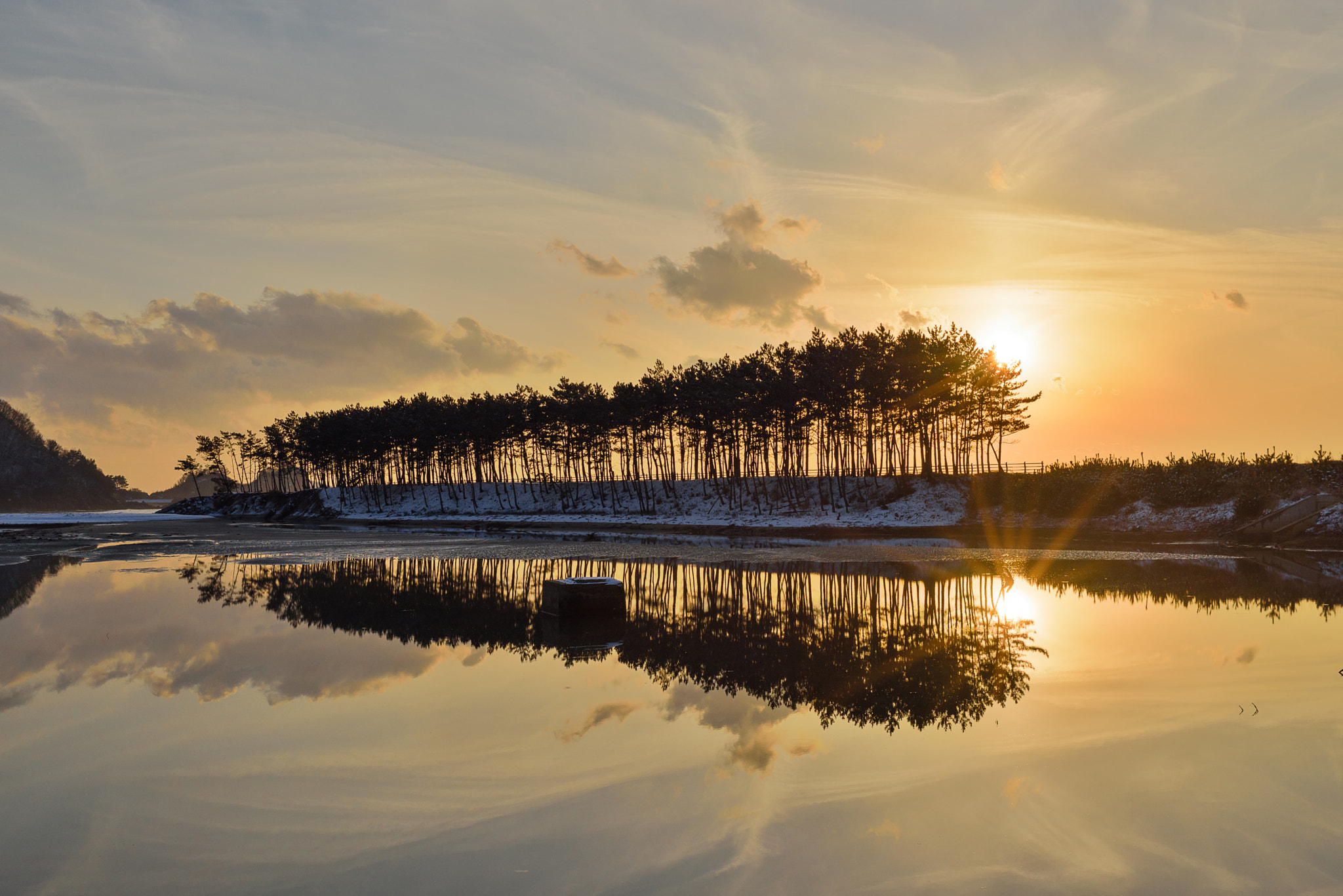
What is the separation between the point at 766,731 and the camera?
1116 cm

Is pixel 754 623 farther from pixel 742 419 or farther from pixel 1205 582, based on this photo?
pixel 742 419

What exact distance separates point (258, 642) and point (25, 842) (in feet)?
35.8

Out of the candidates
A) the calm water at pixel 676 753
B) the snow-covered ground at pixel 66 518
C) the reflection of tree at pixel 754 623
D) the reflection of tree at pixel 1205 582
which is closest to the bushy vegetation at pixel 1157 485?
the reflection of tree at pixel 1205 582

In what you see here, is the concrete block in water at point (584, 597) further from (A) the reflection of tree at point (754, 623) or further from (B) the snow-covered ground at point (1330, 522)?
(B) the snow-covered ground at point (1330, 522)

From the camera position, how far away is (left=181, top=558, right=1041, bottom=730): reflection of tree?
44.5 ft

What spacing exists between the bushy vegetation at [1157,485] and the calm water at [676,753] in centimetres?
3918

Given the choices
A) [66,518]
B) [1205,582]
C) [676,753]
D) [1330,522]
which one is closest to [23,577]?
[676,753]

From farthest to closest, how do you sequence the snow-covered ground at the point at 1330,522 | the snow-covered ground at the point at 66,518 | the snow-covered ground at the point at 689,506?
1. the snow-covered ground at the point at 66,518
2. the snow-covered ground at the point at 689,506
3. the snow-covered ground at the point at 1330,522

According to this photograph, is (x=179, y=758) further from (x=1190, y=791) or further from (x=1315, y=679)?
(x=1315, y=679)

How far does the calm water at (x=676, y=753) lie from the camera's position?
7094 mm

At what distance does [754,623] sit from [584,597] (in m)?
4.64

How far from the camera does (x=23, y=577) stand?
32250mm

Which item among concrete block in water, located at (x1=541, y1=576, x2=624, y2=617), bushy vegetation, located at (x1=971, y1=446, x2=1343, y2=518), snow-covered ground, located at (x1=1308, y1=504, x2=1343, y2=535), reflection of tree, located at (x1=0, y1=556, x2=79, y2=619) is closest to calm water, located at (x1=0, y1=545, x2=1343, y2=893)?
concrete block in water, located at (x1=541, y1=576, x2=624, y2=617)

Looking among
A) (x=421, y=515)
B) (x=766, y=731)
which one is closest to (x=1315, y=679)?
(x=766, y=731)
